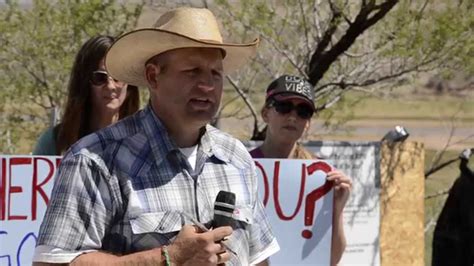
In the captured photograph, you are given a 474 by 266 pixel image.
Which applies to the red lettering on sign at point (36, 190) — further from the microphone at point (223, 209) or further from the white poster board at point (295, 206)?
the microphone at point (223, 209)

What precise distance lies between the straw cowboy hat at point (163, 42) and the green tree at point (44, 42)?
15.6 ft

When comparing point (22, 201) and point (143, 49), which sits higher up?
point (143, 49)

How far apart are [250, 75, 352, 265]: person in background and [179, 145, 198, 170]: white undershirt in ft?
7.09

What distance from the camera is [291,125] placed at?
219 inches

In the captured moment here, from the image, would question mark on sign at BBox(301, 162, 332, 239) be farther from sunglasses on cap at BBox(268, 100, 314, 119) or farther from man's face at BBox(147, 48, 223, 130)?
man's face at BBox(147, 48, 223, 130)

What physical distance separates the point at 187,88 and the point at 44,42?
17.7 feet

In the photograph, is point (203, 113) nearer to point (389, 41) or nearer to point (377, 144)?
point (377, 144)

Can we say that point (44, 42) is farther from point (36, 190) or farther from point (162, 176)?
point (162, 176)

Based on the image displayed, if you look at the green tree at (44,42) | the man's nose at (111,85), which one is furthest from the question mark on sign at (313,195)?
the green tree at (44,42)

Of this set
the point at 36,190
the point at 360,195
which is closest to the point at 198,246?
the point at 36,190

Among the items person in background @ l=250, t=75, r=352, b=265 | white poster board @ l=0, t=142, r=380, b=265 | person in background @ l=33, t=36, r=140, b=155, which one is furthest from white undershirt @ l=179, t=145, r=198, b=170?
person in background @ l=250, t=75, r=352, b=265

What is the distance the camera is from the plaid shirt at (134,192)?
3166 millimetres

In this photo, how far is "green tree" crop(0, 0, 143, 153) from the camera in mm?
8430

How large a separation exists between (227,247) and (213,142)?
36 centimetres
